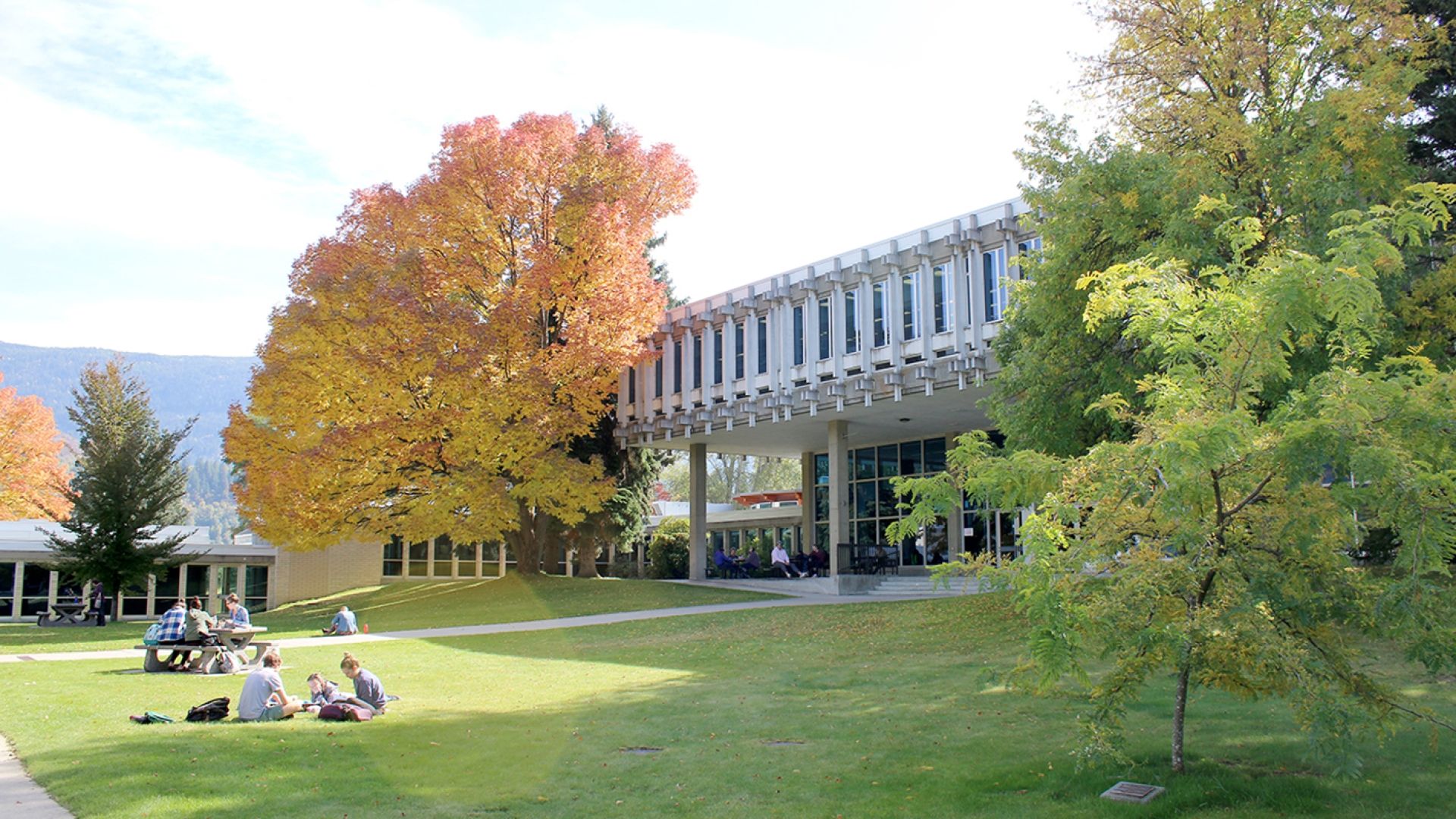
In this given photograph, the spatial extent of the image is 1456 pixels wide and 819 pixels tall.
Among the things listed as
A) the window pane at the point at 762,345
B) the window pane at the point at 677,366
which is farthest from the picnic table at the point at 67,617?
the window pane at the point at 762,345

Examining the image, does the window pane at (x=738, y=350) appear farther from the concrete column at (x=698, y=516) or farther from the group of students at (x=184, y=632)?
the group of students at (x=184, y=632)

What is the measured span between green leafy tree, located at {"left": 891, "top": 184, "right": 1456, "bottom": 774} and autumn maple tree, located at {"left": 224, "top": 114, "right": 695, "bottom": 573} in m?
21.9

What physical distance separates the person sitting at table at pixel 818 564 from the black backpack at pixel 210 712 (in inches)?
948

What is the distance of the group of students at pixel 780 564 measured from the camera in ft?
115

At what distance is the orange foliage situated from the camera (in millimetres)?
39469

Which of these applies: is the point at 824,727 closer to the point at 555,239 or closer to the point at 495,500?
the point at 495,500

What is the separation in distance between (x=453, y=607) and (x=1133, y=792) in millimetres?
24541

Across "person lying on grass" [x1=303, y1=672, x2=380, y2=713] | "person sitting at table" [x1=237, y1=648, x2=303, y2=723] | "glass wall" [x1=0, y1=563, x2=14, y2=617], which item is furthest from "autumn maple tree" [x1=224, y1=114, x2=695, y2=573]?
"person sitting at table" [x1=237, y1=648, x2=303, y2=723]

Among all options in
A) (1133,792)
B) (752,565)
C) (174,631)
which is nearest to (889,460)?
(752,565)

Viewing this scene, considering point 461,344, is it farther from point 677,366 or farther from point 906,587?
point 906,587

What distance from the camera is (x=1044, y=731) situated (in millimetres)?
10547

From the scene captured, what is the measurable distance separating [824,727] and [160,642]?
1053 centimetres

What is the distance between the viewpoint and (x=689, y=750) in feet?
34.2

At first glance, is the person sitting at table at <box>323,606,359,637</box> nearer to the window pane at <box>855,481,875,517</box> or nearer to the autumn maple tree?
the autumn maple tree
